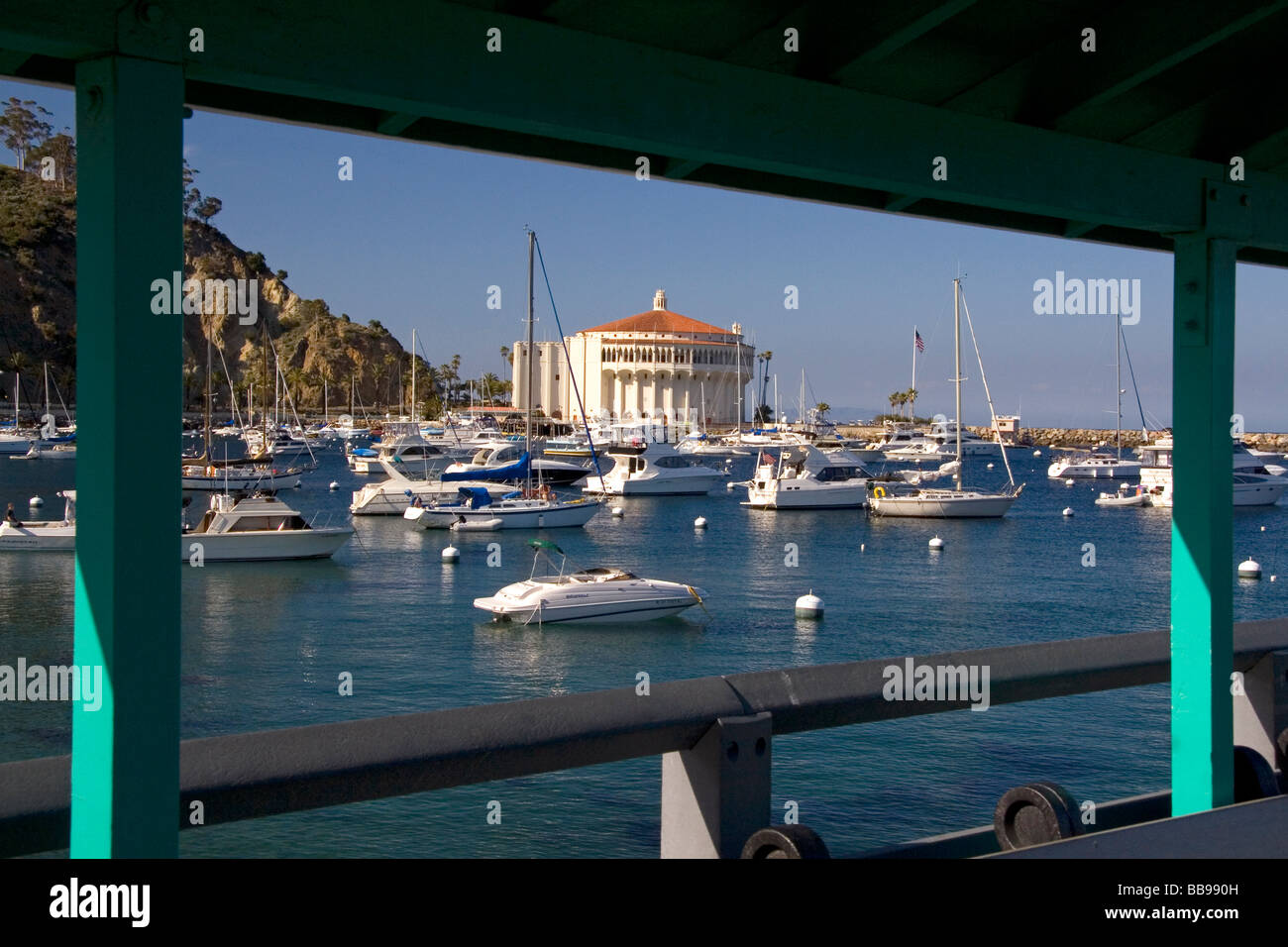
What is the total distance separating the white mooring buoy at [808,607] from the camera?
29.9 m

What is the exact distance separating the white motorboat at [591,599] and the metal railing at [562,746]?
2355 cm

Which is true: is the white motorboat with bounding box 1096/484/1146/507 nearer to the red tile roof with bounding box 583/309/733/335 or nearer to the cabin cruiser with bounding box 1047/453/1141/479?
the cabin cruiser with bounding box 1047/453/1141/479

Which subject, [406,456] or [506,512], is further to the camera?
[406,456]

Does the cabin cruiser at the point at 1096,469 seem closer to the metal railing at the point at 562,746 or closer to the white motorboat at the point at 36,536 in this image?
the white motorboat at the point at 36,536

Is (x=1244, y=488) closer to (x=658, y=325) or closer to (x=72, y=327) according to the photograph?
(x=658, y=325)

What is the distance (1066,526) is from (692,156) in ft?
185

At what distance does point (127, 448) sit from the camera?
7.75 ft

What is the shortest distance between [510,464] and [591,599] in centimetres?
3858

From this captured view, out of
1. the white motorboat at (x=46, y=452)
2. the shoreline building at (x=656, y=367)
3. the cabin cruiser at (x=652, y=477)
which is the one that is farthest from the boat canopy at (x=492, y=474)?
the shoreline building at (x=656, y=367)

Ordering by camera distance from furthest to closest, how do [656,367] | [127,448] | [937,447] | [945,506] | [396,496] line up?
[656,367]
[937,447]
[945,506]
[396,496]
[127,448]

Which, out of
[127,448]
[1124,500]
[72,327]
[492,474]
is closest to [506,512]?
[492,474]

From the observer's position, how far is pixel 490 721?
10.4 feet

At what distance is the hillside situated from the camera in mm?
128625
